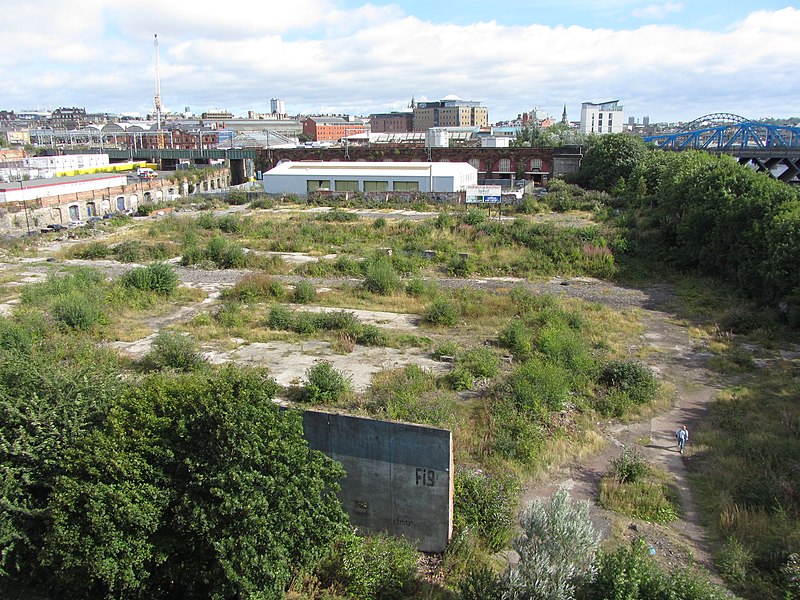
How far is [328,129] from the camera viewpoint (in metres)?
117

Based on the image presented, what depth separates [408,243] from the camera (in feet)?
90.1

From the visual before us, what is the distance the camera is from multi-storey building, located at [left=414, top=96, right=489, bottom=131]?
14175 cm

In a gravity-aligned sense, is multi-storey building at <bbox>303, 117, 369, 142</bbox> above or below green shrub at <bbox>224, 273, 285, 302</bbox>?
above

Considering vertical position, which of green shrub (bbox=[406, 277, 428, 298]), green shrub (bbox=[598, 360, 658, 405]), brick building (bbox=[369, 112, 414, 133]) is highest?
brick building (bbox=[369, 112, 414, 133])

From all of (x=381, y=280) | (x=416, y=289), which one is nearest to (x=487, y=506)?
(x=416, y=289)

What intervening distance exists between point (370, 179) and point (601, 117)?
11697cm

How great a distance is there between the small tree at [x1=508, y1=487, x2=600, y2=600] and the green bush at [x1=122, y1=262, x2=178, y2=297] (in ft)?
53.9

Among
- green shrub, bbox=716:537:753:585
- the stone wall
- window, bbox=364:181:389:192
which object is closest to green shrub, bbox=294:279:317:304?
the stone wall

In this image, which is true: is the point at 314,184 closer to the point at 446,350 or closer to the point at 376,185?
the point at 376,185

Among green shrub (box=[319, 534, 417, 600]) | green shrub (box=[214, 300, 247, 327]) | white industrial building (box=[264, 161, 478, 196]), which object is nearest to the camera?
green shrub (box=[319, 534, 417, 600])

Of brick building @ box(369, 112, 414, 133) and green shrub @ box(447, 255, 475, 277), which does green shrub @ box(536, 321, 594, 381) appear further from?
brick building @ box(369, 112, 414, 133)

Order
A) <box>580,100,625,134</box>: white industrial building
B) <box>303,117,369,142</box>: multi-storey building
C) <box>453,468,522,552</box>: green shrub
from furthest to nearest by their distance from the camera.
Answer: <box>580,100,625,134</box>: white industrial building
<box>303,117,369,142</box>: multi-storey building
<box>453,468,522,552</box>: green shrub

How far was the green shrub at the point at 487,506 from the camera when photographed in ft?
27.3

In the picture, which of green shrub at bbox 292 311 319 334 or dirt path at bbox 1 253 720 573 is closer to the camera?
dirt path at bbox 1 253 720 573
